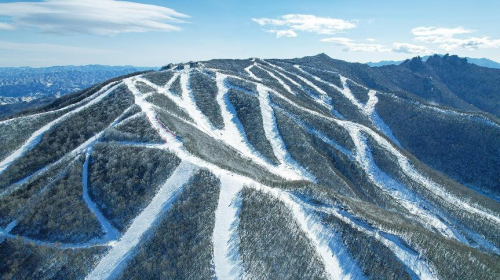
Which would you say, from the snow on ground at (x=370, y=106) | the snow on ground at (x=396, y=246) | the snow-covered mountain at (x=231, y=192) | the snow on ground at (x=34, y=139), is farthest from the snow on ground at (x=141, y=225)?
the snow on ground at (x=370, y=106)

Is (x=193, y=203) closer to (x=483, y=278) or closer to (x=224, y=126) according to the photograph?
(x=483, y=278)

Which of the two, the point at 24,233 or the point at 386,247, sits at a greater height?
the point at 24,233

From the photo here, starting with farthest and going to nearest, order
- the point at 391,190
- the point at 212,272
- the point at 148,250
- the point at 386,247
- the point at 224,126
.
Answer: the point at 224,126
the point at 391,190
the point at 386,247
the point at 148,250
the point at 212,272

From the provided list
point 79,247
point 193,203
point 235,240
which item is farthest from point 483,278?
point 79,247

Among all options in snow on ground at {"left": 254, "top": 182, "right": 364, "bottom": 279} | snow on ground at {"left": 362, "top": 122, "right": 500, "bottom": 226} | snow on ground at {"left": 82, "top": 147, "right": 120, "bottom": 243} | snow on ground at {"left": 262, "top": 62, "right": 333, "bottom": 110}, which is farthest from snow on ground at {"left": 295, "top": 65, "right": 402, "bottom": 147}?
snow on ground at {"left": 82, "top": 147, "right": 120, "bottom": 243}

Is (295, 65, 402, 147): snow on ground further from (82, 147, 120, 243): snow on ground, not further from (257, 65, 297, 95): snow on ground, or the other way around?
(82, 147, 120, 243): snow on ground
